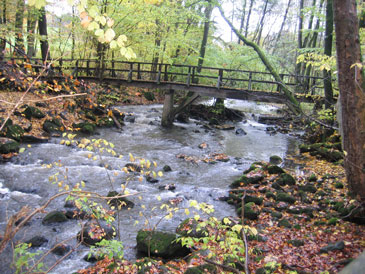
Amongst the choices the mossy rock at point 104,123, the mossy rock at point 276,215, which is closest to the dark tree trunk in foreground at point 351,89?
the mossy rock at point 276,215

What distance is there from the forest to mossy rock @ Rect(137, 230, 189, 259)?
0.09 feet

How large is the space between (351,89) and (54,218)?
664 centimetres

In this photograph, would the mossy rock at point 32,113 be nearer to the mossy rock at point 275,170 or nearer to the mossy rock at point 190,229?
the mossy rock at point 190,229

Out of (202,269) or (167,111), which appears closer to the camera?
(202,269)

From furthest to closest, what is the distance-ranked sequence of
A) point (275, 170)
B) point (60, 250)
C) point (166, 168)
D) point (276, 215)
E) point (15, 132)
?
point (15, 132), point (166, 168), point (275, 170), point (276, 215), point (60, 250)

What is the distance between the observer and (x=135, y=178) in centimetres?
955

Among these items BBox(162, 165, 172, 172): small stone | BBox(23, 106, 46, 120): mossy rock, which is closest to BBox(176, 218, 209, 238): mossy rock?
BBox(162, 165, 172, 172): small stone

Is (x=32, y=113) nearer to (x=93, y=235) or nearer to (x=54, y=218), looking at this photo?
(x=54, y=218)

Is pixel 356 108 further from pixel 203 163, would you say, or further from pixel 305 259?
pixel 203 163

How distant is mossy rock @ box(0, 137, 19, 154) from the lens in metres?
9.46

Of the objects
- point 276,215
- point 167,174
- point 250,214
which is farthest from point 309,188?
point 167,174

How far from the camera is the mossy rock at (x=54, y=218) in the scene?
6.39m

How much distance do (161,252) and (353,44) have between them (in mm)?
5131

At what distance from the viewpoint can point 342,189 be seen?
25.7 feet
